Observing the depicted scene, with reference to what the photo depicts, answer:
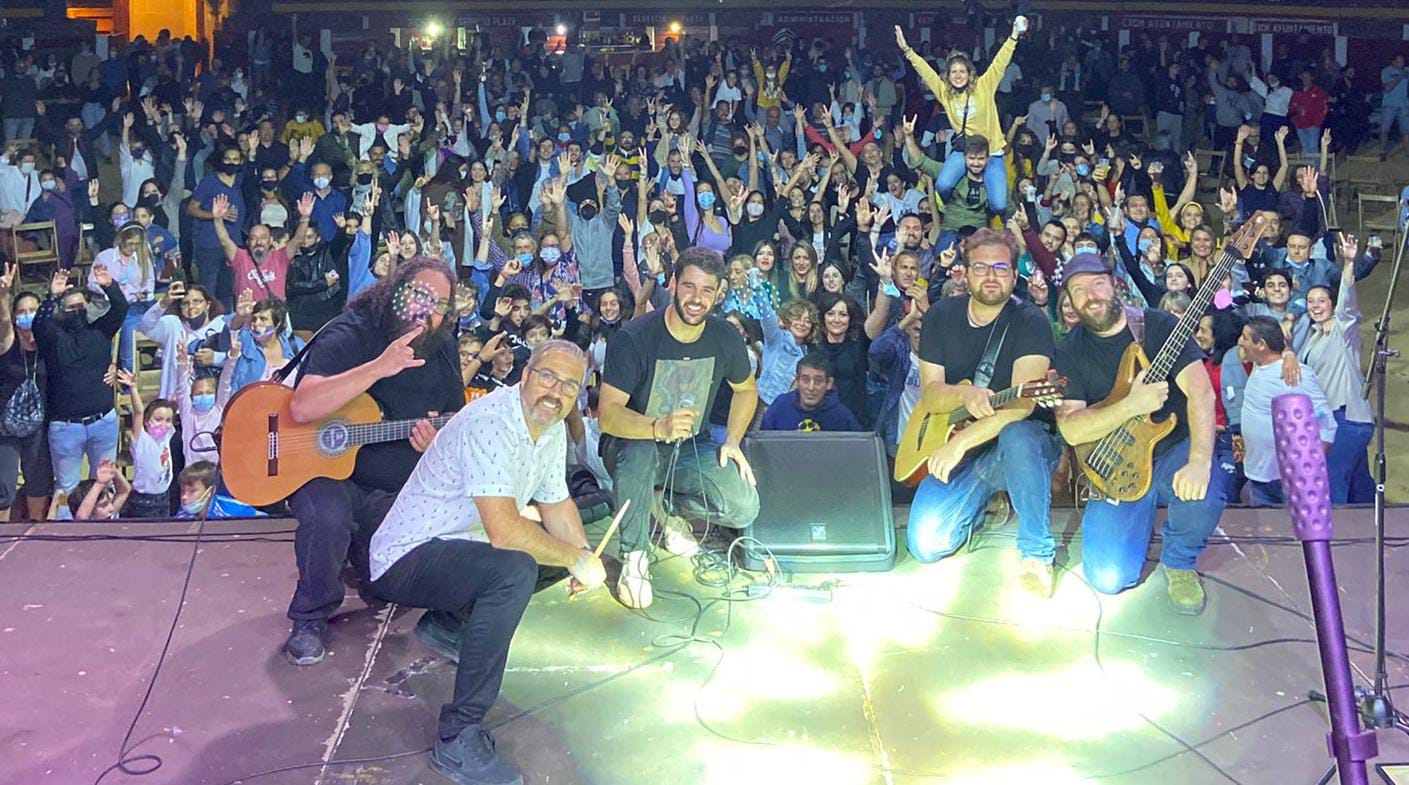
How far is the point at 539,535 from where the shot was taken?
3477mm

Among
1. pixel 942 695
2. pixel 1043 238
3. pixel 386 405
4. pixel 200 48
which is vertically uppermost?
pixel 200 48

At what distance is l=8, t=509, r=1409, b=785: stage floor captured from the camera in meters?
3.45

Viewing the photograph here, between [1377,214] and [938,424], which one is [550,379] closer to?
[938,424]

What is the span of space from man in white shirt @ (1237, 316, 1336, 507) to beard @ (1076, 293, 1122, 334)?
175cm

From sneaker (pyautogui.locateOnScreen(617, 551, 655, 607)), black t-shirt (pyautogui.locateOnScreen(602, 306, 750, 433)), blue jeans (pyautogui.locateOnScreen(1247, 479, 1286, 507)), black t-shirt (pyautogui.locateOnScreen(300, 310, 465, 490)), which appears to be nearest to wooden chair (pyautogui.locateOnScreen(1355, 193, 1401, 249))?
blue jeans (pyautogui.locateOnScreen(1247, 479, 1286, 507))

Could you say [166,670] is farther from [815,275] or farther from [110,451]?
[815,275]

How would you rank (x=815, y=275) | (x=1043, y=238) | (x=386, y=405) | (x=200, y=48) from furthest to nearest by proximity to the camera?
(x=200, y=48), (x=1043, y=238), (x=815, y=275), (x=386, y=405)

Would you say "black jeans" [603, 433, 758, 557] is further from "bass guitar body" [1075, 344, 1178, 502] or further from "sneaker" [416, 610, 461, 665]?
"bass guitar body" [1075, 344, 1178, 502]

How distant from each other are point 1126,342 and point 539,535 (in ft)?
7.73

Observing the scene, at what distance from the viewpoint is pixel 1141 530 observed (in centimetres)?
450

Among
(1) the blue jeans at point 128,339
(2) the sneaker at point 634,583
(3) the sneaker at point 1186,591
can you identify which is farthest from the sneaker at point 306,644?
(1) the blue jeans at point 128,339

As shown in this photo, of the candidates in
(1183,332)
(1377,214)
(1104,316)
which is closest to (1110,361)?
(1104,316)

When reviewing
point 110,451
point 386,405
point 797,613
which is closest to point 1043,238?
point 797,613

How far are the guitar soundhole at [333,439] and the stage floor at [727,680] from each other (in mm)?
629
